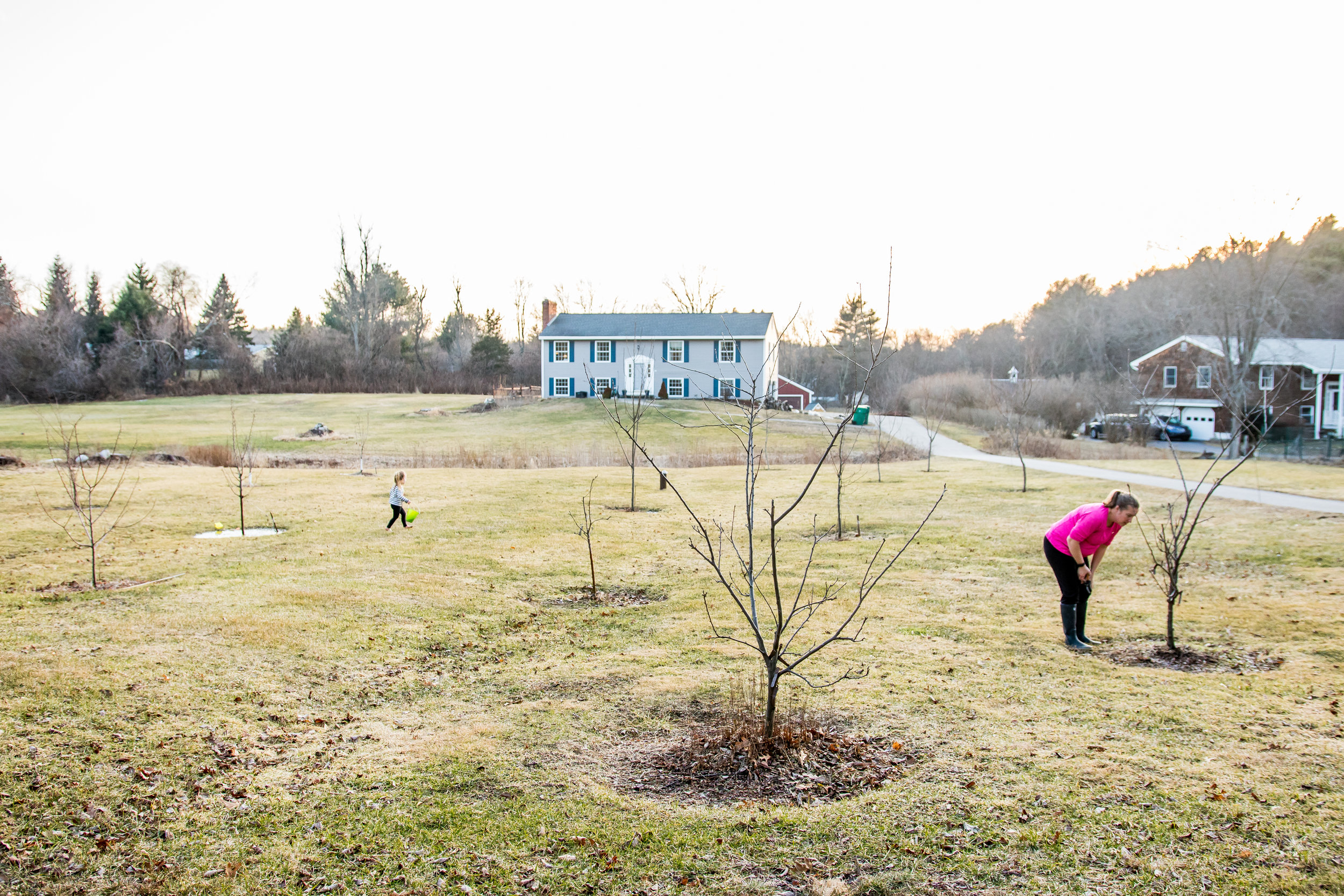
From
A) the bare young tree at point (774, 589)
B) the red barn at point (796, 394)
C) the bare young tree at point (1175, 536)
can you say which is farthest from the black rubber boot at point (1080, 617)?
the red barn at point (796, 394)

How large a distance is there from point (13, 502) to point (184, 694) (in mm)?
11743

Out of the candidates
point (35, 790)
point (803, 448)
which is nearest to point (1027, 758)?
point (35, 790)

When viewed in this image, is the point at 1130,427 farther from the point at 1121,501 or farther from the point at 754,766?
the point at 754,766

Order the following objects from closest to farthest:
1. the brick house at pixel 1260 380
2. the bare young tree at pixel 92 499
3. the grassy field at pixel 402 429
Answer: the bare young tree at pixel 92 499, the grassy field at pixel 402 429, the brick house at pixel 1260 380

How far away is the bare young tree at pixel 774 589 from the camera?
4438mm

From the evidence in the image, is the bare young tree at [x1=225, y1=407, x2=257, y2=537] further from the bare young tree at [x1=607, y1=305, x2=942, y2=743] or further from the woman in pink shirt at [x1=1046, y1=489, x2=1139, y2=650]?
the woman in pink shirt at [x1=1046, y1=489, x2=1139, y2=650]

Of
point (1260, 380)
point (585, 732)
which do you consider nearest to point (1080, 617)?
point (585, 732)

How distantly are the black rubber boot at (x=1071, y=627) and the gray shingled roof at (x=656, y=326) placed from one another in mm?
38370

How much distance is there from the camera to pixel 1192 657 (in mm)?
6652

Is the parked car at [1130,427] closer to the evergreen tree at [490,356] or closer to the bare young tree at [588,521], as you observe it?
the bare young tree at [588,521]

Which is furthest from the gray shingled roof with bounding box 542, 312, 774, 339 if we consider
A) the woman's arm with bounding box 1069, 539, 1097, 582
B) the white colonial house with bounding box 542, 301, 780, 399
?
the woman's arm with bounding box 1069, 539, 1097, 582

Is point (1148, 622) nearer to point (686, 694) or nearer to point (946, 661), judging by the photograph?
point (946, 661)

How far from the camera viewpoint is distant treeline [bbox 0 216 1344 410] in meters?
47.5

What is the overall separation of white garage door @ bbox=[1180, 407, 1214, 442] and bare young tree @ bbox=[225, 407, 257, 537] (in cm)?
3991
